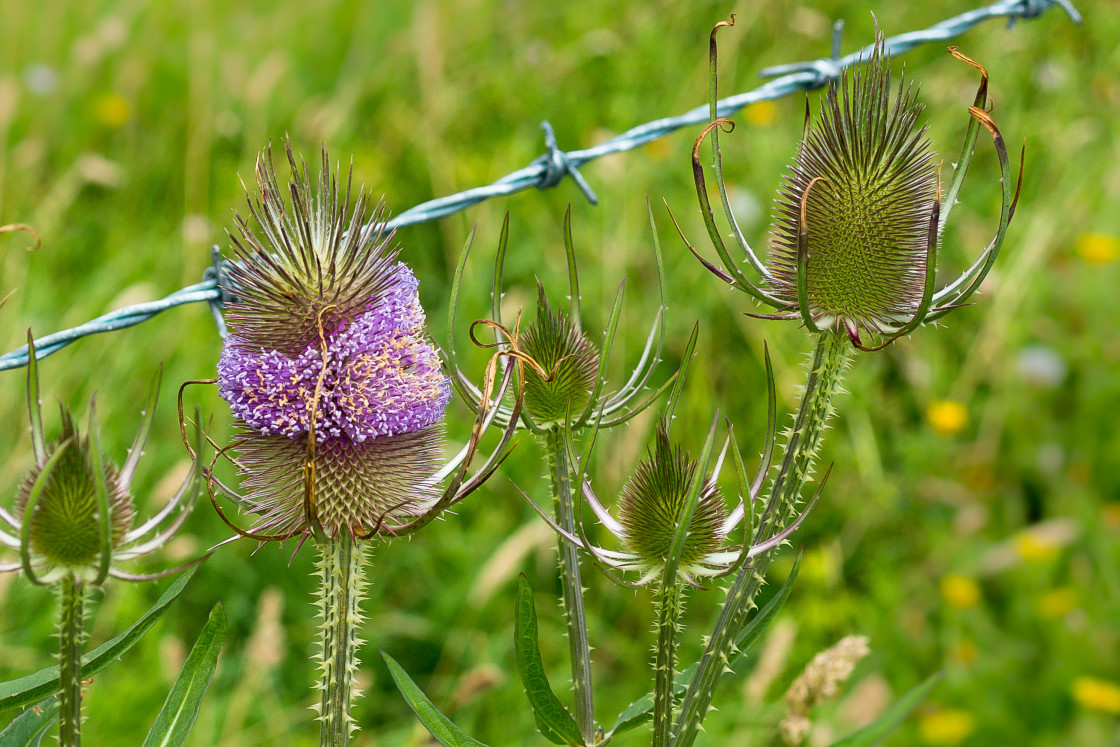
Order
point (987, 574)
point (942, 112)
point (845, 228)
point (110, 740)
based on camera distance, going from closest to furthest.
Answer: point (845, 228), point (110, 740), point (987, 574), point (942, 112)

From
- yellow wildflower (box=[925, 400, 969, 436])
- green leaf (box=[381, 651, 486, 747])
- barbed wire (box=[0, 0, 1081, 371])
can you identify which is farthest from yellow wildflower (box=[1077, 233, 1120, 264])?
green leaf (box=[381, 651, 486, 747])

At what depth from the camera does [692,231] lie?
446 centimetres

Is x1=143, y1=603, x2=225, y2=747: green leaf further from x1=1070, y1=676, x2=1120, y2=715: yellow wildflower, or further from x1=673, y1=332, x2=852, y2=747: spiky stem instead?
x1=1070, y1=676, x2=1120, y2=715: yellow wildflower

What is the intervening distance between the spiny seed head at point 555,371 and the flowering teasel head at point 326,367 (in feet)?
0.55

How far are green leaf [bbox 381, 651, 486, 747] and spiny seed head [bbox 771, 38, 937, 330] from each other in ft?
2.35

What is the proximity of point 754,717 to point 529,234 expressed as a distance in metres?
2.46

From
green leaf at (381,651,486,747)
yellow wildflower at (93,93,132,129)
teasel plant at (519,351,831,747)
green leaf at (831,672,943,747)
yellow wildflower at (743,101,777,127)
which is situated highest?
yellow wildflower at (93,93,132,129)

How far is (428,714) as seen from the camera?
4.09ft

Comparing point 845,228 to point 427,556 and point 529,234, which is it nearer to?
point 427,556

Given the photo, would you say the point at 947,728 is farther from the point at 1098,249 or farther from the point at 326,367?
the point at 326,367

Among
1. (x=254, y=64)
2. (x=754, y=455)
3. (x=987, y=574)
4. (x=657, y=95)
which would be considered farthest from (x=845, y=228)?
(x=254, y=64)

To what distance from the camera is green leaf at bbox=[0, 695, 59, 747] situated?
4.00ft

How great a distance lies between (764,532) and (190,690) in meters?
0.76

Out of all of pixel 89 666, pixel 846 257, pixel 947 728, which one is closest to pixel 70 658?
pixel 89 666
